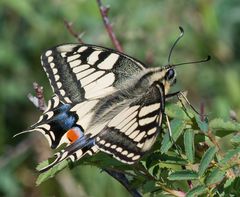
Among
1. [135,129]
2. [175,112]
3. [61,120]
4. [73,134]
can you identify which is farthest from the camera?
[61,120]

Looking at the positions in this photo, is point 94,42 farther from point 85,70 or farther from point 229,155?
point 229,155

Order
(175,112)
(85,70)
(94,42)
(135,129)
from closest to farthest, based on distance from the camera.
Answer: (175,112)
(135,129)
(85,70)
(94,42)

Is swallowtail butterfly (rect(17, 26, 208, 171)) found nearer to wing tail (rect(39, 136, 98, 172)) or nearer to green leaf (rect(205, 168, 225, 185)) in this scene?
wing tail (rect(39, 136, 98, 172))

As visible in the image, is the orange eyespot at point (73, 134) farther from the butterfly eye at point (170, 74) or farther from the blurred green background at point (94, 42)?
the blurred green background at point (94, 42)

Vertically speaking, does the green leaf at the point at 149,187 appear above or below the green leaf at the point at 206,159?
below

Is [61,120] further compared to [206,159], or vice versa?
[61,120]

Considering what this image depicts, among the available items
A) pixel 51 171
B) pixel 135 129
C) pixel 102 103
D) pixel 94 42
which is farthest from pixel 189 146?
pixel 94 42


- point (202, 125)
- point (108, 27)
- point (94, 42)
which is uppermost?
point (108, 27)

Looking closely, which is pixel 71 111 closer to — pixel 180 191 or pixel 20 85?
pixel 180 191

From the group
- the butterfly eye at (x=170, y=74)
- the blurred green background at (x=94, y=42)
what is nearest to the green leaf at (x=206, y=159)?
the butterfly eye at (x=170, y=74)
